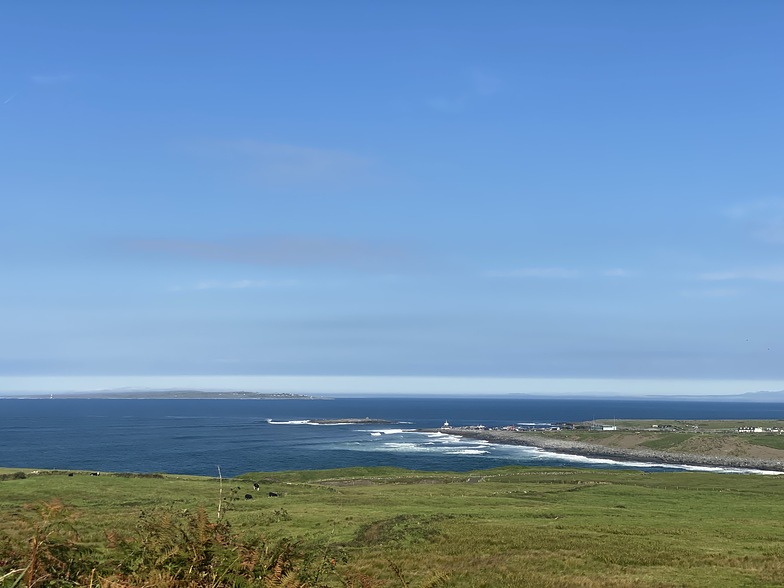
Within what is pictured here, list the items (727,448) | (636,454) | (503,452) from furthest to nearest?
(503,452) → (636,454) → (727,448)

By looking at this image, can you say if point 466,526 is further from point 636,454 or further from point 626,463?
point 636,454

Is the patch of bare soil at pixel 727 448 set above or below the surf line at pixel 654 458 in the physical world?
above

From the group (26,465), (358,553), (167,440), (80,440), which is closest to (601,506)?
(358,553)

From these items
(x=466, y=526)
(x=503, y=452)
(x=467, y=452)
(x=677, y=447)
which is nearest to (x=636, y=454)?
(x=677, y=447)

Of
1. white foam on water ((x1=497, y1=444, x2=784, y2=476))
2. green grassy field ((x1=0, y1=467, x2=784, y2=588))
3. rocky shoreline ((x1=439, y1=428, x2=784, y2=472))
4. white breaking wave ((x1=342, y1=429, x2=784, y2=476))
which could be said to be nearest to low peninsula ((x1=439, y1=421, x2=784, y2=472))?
rocky shoreline ((x1=439, y1=428, x2=784, y2=472))

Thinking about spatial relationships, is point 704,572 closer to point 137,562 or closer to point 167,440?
point 137,562

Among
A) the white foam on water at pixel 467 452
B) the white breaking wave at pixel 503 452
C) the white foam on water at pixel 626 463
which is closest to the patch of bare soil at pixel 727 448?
the white foam on water at pixel 626 463

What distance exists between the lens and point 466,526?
4328cm

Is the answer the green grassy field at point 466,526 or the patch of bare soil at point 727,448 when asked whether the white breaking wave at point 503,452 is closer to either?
the patch of bare soil at point 727,448

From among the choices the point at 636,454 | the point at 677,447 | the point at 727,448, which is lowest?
the point at 636,454

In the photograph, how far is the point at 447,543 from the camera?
37094mm

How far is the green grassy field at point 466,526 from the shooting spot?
20.6 metres

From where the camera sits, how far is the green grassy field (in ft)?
67.5

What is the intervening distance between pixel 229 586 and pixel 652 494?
236 ft
